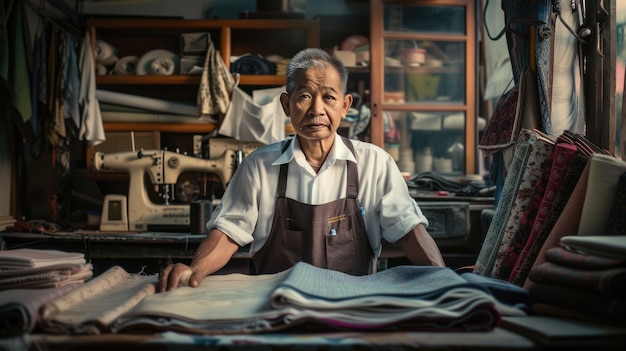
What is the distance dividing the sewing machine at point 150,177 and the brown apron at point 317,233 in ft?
4.91

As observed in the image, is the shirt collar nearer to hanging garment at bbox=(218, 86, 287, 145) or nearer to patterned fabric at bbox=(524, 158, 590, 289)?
patterned fabric at bbox=(524, 158, 590, 289)

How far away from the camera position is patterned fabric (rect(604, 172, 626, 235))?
4.51 ft

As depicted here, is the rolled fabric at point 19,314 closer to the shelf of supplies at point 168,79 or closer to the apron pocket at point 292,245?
the apron pocket at point 292,245

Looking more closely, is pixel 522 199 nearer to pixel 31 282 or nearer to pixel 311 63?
pixel 311 63

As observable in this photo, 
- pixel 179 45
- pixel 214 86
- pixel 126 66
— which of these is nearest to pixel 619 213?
pixel 214 86

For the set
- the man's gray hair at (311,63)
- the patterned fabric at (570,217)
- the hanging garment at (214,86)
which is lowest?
the patterned fabric at (570,217)

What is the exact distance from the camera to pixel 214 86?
434cm

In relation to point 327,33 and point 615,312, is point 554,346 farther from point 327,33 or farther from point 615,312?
point 327,33

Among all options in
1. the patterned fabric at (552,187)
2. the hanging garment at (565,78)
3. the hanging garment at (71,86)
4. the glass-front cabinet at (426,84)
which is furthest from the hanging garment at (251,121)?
the patterned fabric at (552,187)

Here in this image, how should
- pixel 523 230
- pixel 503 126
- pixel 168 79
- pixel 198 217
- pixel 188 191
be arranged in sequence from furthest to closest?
pixel 168 79, pixel 188 191, pixel 198 217, pixel 503 126, pixel 523 230

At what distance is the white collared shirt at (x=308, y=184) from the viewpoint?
2268mm

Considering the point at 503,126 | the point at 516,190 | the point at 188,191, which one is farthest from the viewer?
the point at 188,191

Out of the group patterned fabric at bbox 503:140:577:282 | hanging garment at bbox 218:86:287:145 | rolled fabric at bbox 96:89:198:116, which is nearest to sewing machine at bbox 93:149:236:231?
hanging garment at bbox 218:86:287:145

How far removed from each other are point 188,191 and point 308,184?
1.87 metres
